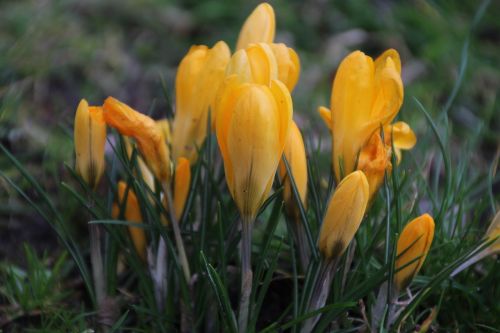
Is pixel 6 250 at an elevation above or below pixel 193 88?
below

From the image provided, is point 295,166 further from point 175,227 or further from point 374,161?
point 175,227

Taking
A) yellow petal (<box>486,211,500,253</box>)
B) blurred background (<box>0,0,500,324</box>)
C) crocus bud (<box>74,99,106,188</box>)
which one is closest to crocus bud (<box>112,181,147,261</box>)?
crocus bud (<box>74,99,106,188</box>)

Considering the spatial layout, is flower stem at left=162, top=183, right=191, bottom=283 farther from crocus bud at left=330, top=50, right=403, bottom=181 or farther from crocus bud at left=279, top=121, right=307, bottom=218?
crocus bud at left=330, top=50, right=403, bottom=181

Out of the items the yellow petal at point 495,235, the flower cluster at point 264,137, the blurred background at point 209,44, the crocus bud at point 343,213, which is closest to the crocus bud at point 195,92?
the flower cluster at point 264,137

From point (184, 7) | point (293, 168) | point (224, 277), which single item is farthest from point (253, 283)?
point (184, 7)

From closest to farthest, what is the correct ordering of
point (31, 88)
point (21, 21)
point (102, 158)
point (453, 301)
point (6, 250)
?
1. point (102, 158)
2. point (453, 301)
3. point (6, 250)
4. point (31, 88)
5. point (21, 21)

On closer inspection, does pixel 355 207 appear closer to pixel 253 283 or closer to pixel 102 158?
pixel 253 283
